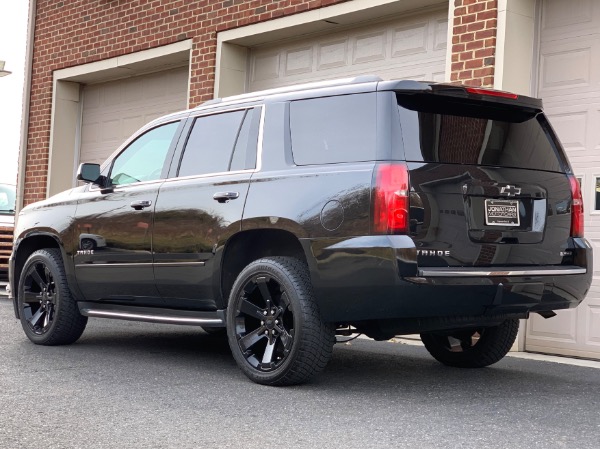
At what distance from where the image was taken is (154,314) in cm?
707

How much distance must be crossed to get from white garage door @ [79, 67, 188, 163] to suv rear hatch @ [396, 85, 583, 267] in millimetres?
7683

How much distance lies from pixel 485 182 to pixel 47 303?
12.8 ft

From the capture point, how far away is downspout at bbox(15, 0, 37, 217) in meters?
16.0

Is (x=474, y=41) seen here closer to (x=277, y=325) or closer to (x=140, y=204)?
(x=140, y=204)

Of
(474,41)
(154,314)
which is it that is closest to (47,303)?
(154,314)

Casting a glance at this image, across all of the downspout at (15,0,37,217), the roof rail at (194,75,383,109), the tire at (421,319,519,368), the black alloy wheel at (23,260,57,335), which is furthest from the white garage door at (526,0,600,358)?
the downspout at (15,0,37,217)

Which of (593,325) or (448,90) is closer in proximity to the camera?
(448,90)

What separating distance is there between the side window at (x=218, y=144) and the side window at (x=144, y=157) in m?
0.29

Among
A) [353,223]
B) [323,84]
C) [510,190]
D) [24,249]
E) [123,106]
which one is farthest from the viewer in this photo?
[123,106]

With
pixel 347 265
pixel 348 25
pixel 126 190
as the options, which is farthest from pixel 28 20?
pixel 347 265

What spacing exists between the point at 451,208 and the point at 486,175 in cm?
34

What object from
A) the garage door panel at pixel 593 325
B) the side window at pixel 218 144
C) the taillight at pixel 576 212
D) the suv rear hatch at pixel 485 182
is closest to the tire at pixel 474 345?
the taillight at pixel 576 212

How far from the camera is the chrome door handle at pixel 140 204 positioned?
7.09 m

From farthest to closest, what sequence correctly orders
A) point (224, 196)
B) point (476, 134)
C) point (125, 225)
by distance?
point (125, 225), point (224, 196), point (476, 134)
